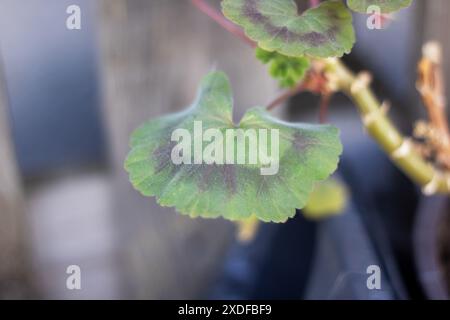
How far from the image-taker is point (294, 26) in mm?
429

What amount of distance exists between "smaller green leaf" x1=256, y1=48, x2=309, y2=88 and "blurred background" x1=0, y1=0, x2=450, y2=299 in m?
0.31

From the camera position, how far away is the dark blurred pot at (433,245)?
756 millimetres

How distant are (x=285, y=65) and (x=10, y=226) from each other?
2.36 ft

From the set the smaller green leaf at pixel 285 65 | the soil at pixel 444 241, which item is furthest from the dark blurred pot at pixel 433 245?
the smaller green leaf at pixel 285 65

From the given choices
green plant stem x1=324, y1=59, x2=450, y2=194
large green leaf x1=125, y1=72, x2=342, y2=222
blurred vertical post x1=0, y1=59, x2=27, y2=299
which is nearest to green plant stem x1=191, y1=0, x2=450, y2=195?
green plant stem x1=324, y1=59, x2=450, y2=194

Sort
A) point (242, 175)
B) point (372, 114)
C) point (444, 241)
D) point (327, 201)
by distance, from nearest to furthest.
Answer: point (242, 175) → point (372, 114) → point (327, 201) → point (444, 241)

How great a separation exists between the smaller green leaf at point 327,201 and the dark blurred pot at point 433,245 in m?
0.13

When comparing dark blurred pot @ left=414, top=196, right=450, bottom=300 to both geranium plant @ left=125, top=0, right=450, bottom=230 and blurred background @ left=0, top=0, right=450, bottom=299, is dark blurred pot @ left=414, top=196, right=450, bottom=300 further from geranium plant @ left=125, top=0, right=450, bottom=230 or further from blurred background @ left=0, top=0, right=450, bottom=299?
geranium plant @ left=125, top=0, right=450, bottom=230

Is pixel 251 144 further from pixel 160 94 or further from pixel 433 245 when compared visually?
pixel 160 94

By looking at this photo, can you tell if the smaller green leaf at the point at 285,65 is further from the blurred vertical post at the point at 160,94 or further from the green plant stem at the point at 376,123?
the blurred vertical post at the point at 160,94

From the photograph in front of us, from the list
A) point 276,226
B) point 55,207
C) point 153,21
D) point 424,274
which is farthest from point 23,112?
point 424,274

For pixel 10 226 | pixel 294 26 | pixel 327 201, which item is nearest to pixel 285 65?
pixel 294 26

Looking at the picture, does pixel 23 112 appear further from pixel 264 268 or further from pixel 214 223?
pixel 264 268

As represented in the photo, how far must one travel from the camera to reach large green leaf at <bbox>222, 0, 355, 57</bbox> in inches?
16.3
